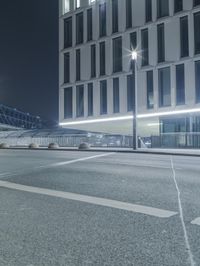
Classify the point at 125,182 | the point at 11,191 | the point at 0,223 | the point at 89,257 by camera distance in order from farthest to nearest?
the point at 125,182 < the point at 11,191 < the point at 0,223 < the point at 89,257

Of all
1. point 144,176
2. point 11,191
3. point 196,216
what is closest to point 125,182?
point 144,176

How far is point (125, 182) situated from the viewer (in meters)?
7.66

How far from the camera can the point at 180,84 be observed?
2930cm

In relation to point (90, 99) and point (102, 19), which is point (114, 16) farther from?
point (90, 99)

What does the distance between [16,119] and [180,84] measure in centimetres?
9403

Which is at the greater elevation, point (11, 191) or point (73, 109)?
point (73, 109)

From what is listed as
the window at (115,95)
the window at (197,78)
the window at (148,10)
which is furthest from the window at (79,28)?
the window at (197,78)

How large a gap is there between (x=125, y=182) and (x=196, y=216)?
3.20 metres

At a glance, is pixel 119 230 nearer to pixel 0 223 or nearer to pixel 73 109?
pixel 0 223

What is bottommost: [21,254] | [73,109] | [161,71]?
[21,254]

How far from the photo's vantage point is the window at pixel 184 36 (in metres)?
29.3

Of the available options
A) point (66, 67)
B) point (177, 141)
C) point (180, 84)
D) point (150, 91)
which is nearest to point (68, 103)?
point (66, 67)

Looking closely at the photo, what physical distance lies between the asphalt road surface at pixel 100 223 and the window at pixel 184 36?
78.3 feet

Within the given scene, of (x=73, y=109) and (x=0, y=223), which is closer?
(x=0, y=223)
